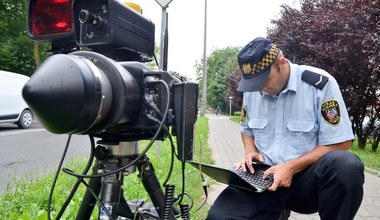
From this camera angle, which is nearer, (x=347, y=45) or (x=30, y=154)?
(x=30, y=154)

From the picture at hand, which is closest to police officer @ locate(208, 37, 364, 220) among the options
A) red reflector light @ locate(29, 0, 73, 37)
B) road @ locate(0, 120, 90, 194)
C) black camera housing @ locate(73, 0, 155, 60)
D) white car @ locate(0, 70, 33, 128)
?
black camera housing @ locate(73, 0, 155, 60)

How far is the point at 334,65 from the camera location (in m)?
8.81

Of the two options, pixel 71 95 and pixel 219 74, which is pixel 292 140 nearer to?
pixel 71 95

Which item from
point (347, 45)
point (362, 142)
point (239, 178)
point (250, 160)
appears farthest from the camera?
point (362, 142)

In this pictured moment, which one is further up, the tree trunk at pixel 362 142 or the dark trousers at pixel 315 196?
the dark trousers at pixel 315 196

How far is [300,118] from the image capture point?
7.22 ft

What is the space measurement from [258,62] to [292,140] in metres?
0.49

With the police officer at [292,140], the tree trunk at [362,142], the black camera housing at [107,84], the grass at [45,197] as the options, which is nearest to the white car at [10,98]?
the grass at [45,197]

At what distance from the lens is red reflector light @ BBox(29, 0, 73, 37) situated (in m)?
1.19

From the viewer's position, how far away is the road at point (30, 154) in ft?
16.0

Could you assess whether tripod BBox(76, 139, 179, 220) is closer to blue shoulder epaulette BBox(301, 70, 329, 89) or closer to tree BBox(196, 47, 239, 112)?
blue shoulder epaulette BBox(301, 70, 329, 89)

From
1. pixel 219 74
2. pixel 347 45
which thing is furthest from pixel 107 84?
pixel 219 74

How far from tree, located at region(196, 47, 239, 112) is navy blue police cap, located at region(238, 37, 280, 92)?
48.4 meters

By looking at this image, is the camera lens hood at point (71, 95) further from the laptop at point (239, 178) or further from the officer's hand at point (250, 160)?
the officer's hand at point (250, 160)
